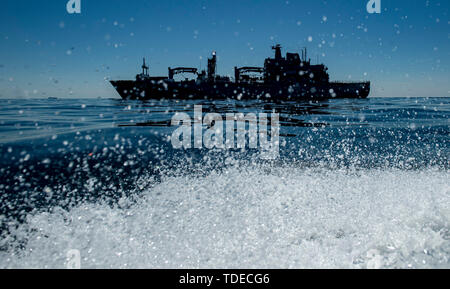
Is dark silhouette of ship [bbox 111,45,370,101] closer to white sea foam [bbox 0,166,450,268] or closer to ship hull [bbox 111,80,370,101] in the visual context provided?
ship hull [bbox 111,80,370,101]

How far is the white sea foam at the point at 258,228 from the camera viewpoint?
2137mm

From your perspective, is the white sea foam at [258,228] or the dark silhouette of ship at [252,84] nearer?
the white sea foam at [258,228]

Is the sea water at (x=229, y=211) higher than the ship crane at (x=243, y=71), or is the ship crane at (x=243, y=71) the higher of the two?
the ship crane at (x=243, y=71)

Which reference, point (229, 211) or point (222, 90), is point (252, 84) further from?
point (229, 211)

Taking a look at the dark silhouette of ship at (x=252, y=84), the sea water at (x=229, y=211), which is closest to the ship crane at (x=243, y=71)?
the dark silhouette of ship at (x=252, y=84)

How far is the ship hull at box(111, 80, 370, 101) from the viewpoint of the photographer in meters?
65.3

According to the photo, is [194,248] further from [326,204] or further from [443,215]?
[443,215]

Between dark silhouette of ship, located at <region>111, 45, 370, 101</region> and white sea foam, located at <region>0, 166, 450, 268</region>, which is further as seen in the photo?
dark silhouette of ship, located at <region>111, 45, 370, 101</region>

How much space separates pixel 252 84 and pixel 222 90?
8.22 meters

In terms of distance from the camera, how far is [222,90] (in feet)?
213

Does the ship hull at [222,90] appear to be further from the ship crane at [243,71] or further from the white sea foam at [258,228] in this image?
the white sea foam at [258,228]

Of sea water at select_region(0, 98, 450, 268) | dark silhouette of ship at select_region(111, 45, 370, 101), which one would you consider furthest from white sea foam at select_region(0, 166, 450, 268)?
dark silhouette of ship at select_region(111, 45, 370, 101)

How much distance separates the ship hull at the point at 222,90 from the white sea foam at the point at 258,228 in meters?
63.1

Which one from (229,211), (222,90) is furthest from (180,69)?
(229,211)
